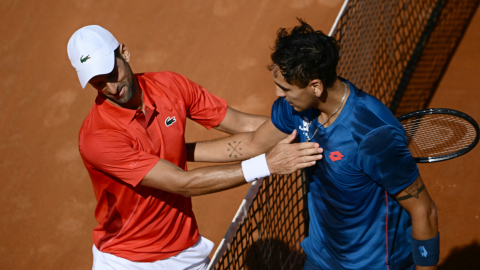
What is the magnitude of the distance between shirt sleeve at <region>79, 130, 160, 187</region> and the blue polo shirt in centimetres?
98

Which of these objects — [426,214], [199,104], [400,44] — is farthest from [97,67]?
[400,44]

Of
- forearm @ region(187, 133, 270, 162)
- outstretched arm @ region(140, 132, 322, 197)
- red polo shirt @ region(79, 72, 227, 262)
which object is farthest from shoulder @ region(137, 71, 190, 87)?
outstretched arm @ region(140, 132, 322, 197)

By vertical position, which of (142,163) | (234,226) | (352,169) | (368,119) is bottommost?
(234,226)

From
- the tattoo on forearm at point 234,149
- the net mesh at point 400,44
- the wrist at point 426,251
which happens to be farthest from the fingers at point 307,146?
the net mesh at point 400,44

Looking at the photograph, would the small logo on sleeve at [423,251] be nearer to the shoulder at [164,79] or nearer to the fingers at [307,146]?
the fingers at [307,146]

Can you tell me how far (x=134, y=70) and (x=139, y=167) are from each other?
4.94 m

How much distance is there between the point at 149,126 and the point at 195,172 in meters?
0.49

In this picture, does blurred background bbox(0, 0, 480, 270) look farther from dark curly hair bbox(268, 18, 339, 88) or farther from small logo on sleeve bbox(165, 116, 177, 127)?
dark curly hair bbox(268, 18, 339, 88)

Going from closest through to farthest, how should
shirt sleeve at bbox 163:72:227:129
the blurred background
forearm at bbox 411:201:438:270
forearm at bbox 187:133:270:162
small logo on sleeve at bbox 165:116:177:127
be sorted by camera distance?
1. forearm at bbox 411:201:438:270
2. small logo on sleeve at bbox 165:116:177:127
3. forearm at bbox 187:133:270:162
4. shirt sleeve at bbox 163:72:227:129
5. the blurred background

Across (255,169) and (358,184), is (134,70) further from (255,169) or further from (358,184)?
(358,184)

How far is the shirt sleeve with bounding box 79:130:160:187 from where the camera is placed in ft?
9.05

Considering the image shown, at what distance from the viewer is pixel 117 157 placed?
9.03 ft

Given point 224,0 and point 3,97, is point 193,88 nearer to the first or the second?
point 224,0

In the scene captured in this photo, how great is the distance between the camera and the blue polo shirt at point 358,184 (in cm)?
215
